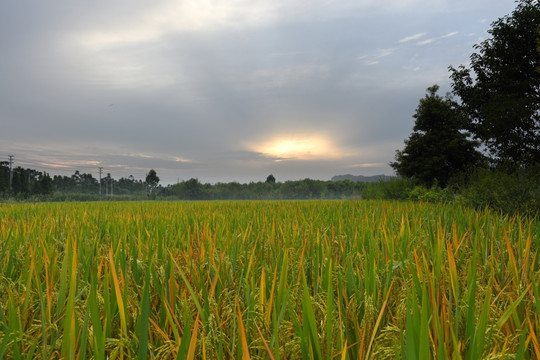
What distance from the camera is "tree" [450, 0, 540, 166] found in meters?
11.4

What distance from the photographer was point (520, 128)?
39.0 ft

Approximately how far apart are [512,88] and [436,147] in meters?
5.63

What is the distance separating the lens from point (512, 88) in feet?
40.6

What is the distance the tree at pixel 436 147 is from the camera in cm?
1728

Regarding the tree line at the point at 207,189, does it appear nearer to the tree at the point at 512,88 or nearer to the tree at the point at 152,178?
the tree at the point at 152,178

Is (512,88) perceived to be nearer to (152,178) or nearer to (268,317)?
(268,317)

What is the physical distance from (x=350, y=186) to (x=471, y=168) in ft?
163

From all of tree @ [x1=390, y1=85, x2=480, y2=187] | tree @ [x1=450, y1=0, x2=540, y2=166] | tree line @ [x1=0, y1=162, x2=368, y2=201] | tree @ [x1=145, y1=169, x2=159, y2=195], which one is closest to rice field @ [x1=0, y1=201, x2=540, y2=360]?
tree @ [x1=450, y1=0, x2=540, y2=166]

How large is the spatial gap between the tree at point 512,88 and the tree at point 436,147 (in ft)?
10.3

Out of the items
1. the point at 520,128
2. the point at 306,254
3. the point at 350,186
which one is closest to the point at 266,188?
the point at 350,186

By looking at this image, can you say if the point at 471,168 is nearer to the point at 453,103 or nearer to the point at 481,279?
the point at 453,103

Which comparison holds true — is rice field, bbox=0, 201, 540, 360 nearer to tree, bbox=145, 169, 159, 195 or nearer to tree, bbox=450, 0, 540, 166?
tree, bbox=450, 0, 540, 166

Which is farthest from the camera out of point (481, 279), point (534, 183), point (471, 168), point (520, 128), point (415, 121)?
point (415, 121)

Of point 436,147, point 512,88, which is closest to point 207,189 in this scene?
point 436,147
